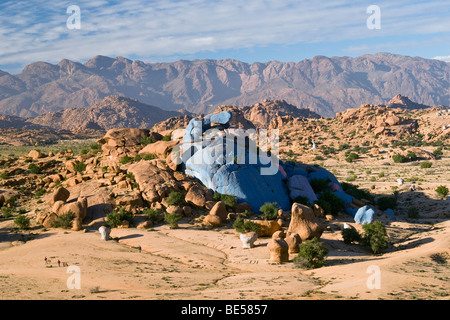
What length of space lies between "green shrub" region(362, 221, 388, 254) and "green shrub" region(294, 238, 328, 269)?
13.3 feet

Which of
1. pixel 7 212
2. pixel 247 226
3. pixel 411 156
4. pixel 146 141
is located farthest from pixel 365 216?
pixel 411 156

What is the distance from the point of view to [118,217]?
2409 centimetres

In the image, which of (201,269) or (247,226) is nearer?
(201,269)

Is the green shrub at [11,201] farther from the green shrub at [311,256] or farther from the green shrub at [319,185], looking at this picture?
the green shrub at [319,185]

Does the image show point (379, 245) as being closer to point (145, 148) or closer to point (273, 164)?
point (273, 164)

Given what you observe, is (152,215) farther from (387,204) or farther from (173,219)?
(387,204)

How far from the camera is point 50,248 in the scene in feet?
64.8

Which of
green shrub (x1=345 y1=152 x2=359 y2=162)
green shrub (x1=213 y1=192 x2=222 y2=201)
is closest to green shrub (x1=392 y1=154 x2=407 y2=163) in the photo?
green shrub (x1=345 y1=152 x2=359 y2=162)

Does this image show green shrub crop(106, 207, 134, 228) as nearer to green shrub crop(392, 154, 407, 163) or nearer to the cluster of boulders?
the cluster of boulders

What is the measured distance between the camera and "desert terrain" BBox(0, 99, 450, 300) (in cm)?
1354

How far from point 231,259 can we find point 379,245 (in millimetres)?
8183

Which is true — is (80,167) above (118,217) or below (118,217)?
above

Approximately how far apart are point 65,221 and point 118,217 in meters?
3.24
